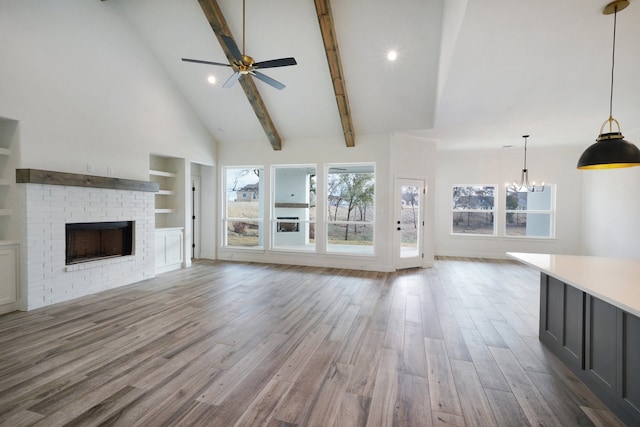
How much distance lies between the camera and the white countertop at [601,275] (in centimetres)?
178

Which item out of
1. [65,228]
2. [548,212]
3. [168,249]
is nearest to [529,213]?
[548,212]

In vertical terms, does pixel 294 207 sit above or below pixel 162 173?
below

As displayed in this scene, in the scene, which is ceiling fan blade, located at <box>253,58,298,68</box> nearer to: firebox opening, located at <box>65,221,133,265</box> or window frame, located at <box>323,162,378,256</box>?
window frame, located at <box>323,162,378,256</box>

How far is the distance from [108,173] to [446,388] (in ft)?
17.9

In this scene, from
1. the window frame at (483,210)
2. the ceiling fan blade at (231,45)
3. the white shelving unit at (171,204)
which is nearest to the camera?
the ceiling fan blade at (231,45)

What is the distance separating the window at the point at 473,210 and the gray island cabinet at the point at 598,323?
5.29m

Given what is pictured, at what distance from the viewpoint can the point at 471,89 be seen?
4.02m

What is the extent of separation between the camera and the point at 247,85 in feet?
18.2

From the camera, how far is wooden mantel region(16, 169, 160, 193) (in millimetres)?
3773

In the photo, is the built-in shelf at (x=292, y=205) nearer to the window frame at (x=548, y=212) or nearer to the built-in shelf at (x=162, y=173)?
the built-in shelf at (x=162, y=173)

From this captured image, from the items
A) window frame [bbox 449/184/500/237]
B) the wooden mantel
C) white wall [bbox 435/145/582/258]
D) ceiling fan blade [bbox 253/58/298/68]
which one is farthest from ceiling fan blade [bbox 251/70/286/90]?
window frame [bbox 449/184/500/237]

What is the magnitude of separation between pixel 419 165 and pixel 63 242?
6500 millimetres

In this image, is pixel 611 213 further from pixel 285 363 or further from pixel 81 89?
pixel 81 89

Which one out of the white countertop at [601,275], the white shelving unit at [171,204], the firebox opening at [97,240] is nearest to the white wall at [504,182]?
the white countertop at [601,275]
